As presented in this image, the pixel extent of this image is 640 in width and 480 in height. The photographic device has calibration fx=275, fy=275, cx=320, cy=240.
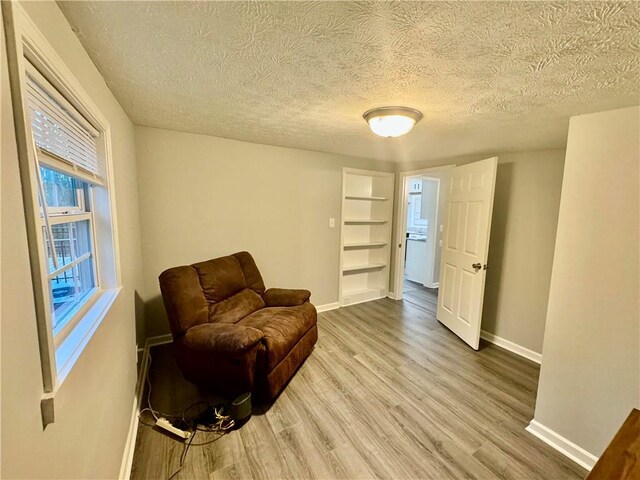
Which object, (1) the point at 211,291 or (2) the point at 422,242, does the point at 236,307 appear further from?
(2) the point at 422,242

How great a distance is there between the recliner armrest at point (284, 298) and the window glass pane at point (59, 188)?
70.9 inches

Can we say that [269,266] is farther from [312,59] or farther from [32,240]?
[32,240]

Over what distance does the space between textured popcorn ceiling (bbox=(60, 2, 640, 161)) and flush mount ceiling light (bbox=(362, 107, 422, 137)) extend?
7 cm

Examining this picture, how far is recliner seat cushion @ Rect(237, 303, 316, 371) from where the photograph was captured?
1963 mm

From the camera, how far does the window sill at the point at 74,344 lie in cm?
69

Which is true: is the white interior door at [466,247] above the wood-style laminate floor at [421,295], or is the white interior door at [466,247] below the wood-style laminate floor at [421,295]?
above

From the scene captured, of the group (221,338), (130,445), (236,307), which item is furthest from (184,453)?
(236,307)

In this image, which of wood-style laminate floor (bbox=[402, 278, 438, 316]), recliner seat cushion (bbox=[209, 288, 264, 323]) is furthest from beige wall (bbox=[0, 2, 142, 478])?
wood-style laminate floor (bbox=[402, 278, 438, 316])

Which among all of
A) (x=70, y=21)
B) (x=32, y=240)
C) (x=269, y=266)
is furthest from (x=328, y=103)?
(x=269, y=266)

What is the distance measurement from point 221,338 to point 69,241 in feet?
3.39

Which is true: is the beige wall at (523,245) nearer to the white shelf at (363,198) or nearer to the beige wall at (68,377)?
the white shelf at (363,198)

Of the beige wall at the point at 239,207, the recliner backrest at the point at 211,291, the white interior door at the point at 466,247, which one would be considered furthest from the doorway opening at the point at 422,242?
the recliner backrest at the point at 211,291

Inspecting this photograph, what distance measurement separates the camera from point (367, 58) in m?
1.21

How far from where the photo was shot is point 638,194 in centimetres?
145
